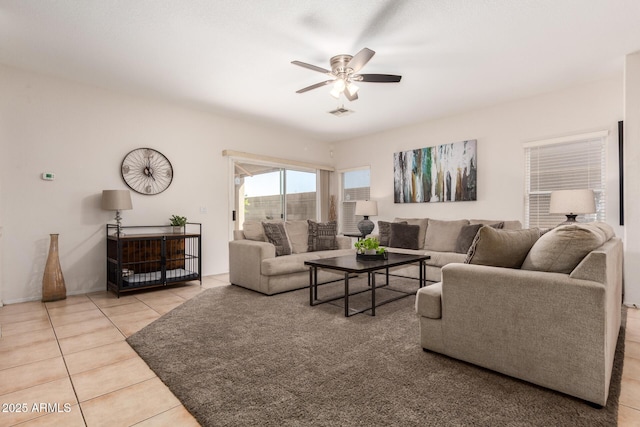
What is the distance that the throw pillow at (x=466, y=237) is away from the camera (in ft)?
14.3

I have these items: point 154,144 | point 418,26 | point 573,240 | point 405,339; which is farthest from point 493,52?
point 154,144

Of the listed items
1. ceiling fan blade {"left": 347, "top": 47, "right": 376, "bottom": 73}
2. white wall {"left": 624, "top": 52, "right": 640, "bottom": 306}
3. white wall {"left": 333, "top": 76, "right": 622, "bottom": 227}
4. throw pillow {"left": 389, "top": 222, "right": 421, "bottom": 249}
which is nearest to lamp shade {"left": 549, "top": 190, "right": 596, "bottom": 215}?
white wall {"left": 624, "top": 52, "right": 640, "bottom": 306}

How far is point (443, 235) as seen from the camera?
478 cm

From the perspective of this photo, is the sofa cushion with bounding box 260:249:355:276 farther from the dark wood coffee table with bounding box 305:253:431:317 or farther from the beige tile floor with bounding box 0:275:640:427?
the beige tile floor with bounding box 0:275:640:427

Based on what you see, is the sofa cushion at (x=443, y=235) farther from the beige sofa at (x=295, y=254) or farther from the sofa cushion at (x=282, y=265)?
the sofa cushion at (x=282, y=265)

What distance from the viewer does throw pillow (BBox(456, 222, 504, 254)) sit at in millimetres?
4344

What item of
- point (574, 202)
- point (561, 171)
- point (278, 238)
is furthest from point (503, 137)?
point (278, 238)

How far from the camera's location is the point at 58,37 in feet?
9.69

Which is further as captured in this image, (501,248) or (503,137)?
(503,137)

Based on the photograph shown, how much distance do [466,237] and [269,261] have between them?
8.79 feet

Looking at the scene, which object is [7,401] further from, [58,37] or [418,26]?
[418,26]

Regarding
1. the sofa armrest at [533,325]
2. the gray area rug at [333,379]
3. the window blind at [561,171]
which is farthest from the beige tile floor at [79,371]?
the window blind at [561,171]

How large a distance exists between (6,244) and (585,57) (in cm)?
654

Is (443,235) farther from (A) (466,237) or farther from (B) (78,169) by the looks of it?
(B) (78,169)
